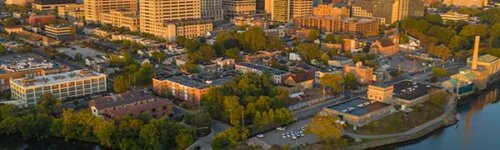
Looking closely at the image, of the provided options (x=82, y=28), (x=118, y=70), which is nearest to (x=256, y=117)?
(x=118, y=70)

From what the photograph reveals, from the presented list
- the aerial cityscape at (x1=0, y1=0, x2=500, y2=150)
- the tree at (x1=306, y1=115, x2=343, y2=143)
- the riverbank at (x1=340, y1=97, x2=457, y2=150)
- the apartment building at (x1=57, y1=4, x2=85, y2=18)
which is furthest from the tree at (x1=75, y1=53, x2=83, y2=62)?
the apartment building at (x1=57, y1=4, x2=85, y2=18)

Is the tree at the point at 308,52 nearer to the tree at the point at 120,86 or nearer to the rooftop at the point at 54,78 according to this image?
the tree at the point at 120,86

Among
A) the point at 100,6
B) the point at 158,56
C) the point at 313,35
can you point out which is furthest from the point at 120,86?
the point at 100,6

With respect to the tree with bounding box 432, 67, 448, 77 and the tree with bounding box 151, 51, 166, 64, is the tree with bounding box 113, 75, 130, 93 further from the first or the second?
the tree with bounding box 432, 67, 448, 77

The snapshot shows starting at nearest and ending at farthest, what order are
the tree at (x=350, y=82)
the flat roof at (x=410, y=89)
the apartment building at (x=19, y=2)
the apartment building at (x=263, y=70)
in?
the flat roof at (x=410, y=89)
the tree at (x=350, y=82)
the apartment building at (x=263, y=70)
the apartment building at (x=19, y=2)

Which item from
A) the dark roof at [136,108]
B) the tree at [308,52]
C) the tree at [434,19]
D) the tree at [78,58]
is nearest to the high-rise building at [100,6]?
the tree at [78,58]

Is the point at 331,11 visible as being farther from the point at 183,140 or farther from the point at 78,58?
the point at 183,140

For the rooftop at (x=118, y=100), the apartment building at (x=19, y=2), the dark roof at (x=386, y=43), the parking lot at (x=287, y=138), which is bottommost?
the parking lot at (x=287, y=138)
